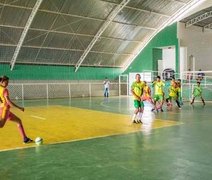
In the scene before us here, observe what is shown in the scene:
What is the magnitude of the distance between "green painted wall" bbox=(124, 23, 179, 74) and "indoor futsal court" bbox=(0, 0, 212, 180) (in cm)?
12

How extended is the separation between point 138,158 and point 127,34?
30.8 meters

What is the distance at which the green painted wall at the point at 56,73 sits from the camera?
110 ft

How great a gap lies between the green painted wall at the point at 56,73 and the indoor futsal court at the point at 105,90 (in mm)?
116

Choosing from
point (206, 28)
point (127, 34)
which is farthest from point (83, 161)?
point (206, 28)

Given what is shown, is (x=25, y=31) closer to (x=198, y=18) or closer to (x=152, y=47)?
(x=152, y=47)

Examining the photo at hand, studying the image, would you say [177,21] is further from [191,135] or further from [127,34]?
[191,135]

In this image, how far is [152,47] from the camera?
3984cm

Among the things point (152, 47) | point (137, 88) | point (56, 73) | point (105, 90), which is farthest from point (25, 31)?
point (137, 88)

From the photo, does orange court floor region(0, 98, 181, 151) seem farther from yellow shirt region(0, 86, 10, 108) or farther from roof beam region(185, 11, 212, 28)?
roof beam region(185, 11, 212, 28)

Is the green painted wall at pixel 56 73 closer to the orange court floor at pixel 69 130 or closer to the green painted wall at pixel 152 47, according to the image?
the green painted wall at pixel 152 47

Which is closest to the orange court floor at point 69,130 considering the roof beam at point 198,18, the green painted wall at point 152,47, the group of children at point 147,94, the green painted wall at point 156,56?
the group of children at point 147,94

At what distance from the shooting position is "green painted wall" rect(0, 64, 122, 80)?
110ft

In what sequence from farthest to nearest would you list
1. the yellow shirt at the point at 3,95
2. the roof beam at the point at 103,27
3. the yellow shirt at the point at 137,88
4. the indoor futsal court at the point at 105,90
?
the roof beam at the point at 103,27 < the yellow shirt at the point at 137,88 < the yellow shirt at the point at 3,95 < the indoor futsal court at the point at 105,90

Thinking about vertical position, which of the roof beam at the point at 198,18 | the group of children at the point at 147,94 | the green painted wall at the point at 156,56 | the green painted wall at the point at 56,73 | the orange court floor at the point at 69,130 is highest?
the roof beam at the point at 198,18
